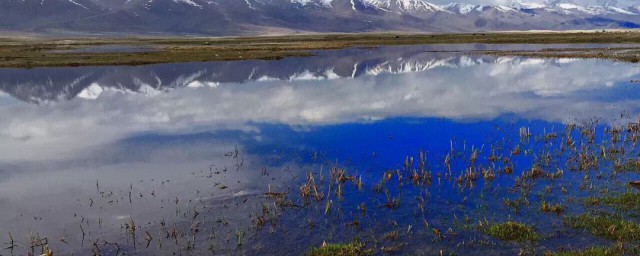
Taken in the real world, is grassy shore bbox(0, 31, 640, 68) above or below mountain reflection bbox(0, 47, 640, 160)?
below

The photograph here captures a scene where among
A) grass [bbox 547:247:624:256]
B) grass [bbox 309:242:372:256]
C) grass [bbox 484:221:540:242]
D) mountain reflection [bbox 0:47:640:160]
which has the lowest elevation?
mountain reflection [bbox 0:47:640:160]

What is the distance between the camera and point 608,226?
15.1 metres

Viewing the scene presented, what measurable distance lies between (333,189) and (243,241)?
18.0 feet

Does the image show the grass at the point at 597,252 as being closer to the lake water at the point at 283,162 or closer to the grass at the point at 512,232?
the lake water at the point at 283,162

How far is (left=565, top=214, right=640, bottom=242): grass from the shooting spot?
14.5 m

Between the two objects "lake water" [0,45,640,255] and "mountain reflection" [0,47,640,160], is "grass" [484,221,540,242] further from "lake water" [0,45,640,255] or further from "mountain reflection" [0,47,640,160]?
"mountain reflection" [0,47,640,160]

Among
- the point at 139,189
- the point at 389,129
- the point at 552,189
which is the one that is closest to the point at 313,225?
the point at 139,189

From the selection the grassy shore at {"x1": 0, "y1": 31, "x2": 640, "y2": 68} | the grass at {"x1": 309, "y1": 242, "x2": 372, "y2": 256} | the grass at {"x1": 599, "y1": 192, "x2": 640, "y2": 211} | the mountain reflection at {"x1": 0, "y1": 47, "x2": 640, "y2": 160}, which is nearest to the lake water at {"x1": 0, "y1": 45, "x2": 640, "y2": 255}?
the mountain reflection at {"x1": 0, "y1": 47, "x2": 640, "y2": 160}

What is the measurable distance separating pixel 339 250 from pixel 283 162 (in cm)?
979

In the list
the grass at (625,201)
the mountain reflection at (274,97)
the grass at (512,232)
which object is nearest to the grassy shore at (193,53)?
the mountain reflection at (274,97)

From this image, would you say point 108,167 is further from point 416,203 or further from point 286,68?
point 286,68

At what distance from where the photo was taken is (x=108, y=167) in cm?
2338

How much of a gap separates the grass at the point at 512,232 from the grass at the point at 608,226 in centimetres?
158

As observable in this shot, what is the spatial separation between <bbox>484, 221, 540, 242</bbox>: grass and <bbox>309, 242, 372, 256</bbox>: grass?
398 cm
